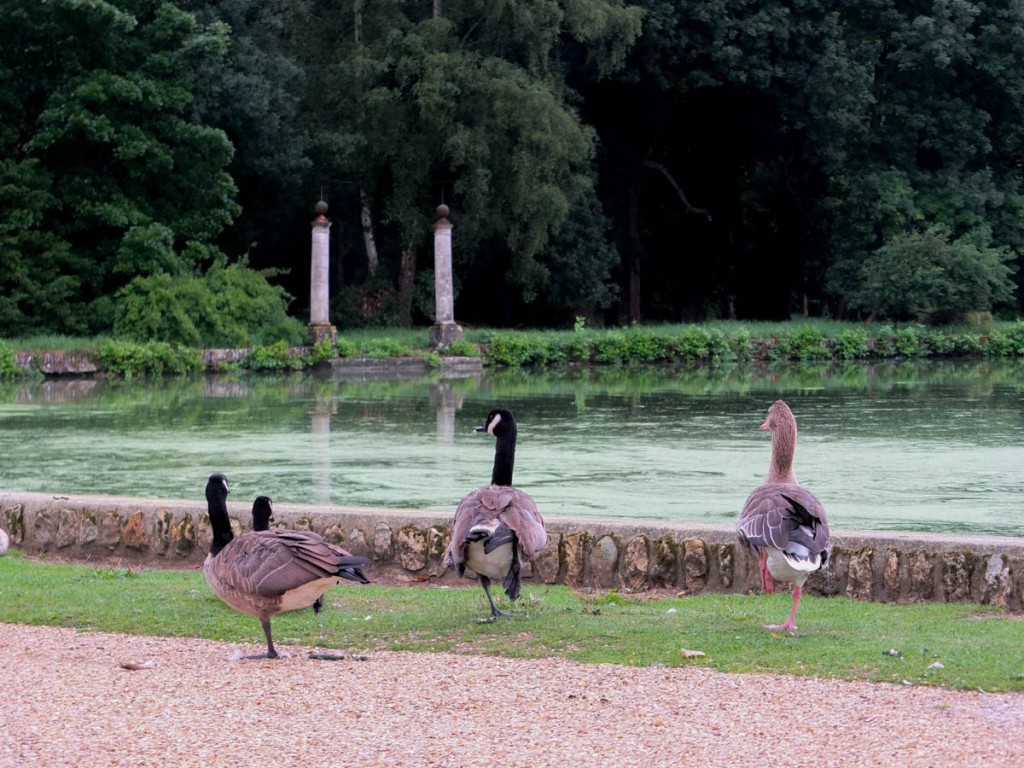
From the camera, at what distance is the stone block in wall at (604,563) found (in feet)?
28.5

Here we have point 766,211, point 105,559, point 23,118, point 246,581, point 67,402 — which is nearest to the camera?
point 246,581

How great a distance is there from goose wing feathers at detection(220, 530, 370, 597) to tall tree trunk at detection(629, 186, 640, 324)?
40.5 m

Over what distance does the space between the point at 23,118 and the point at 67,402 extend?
14045 mm

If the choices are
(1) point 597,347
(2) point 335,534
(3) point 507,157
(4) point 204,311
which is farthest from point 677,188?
(2) point 335,534

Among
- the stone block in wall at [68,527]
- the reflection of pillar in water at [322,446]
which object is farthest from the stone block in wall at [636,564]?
the reflection of pillar in water at [322,446]

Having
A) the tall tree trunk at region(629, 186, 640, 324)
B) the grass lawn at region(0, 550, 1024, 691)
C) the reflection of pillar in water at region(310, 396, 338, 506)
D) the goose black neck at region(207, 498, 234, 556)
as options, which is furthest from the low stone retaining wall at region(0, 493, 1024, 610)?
the tall tree trunk at region(629, 186, 640, 324)

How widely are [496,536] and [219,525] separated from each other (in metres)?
1.37

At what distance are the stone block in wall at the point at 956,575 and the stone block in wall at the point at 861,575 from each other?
0.39m

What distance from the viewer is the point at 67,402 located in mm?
24688

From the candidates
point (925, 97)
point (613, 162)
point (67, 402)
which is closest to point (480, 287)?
point (613, 162)

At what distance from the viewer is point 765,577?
7.50m

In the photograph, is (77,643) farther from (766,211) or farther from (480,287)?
(766,211)

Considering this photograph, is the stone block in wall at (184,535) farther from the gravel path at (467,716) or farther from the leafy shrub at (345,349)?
the leafy shrub at (345,349)

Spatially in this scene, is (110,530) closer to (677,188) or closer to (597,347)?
(597,347)
